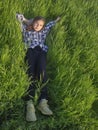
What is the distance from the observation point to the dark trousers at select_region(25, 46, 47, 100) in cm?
335

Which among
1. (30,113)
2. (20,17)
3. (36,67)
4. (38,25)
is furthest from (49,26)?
(30,113)

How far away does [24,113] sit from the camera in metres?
3.25

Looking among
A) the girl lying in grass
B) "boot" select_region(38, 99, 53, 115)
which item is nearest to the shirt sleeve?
the girl lying in grass

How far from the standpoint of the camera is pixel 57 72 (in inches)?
141

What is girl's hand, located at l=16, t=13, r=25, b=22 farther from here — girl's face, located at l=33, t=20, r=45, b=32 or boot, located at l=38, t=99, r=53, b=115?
boot, located at l=38, t=99, r=53, b=115

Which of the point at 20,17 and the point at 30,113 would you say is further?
the point at 20,17

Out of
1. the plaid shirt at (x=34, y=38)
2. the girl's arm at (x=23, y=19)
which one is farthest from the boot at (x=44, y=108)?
the girl's arm at (x=23, y=19)

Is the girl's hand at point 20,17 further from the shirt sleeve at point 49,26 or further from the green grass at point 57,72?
the shirt sleeve at point 49,26

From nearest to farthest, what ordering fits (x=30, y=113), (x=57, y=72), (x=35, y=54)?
(x=30, y=113) → (x=57, y=72) → (x=35, y=54)

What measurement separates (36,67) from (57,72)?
9.1 inches

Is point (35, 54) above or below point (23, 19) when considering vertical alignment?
below

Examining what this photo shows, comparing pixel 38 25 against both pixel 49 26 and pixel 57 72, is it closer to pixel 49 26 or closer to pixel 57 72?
pixel 49 26

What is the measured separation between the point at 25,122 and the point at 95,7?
273 centimetres

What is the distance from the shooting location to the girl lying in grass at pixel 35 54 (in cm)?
328
